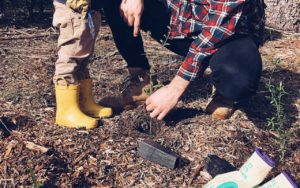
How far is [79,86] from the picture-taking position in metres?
3.03

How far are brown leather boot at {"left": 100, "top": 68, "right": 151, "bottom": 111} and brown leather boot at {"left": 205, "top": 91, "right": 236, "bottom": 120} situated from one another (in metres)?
0.46

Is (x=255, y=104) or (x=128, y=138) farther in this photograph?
(x=255, y=104)

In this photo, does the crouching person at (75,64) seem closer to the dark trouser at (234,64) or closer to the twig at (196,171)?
the dark trouser at (234,64)

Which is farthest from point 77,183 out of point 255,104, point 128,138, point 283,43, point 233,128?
point 283,43

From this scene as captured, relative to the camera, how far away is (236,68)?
2.97 m

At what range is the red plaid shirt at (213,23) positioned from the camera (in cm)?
282

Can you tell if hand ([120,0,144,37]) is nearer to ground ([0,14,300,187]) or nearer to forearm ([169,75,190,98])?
forearm ([169,75,190,98])

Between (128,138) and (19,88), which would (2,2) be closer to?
(19,88)

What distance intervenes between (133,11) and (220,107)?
2.94ft

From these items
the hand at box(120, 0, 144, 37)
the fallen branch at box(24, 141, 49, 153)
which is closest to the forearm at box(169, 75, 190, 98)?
the hand at box(120, 0, 144, 37)

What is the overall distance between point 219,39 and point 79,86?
91cm

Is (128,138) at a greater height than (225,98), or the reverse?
(225,98)

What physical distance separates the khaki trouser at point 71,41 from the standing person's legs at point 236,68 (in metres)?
0.77

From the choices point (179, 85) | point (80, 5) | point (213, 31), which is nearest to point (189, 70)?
point (179, 85)
